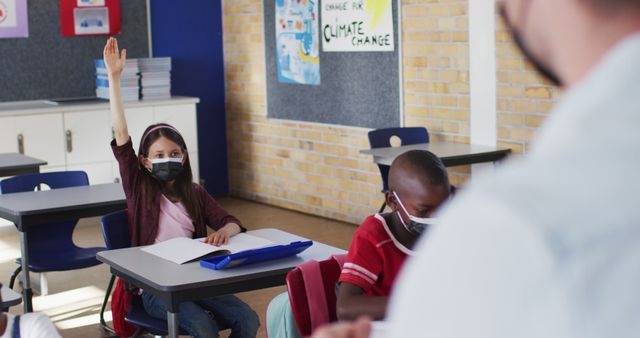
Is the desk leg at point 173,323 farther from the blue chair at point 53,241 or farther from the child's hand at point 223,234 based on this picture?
the blue chair at point 53,241

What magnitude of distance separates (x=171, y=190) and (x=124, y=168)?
183mm

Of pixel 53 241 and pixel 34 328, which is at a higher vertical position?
pixel 34 328

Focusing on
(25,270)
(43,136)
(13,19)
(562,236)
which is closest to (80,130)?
(43,136)

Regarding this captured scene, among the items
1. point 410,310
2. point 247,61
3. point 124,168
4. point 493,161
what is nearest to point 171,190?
point 124,168

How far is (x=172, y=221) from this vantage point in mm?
3338

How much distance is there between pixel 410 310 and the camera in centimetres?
41

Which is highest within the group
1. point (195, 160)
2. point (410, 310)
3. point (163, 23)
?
point (163, 23)

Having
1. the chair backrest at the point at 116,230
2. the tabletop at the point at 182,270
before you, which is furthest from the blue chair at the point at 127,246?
the tabletop at the point at 182,270

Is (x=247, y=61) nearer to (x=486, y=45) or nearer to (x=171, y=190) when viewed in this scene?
(x=486, y=45)

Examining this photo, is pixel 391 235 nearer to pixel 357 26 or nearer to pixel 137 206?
pixel 137 206

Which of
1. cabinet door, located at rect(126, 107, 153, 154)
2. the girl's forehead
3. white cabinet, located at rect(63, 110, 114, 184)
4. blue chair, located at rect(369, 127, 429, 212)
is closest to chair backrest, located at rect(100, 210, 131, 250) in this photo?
the girl's forehead

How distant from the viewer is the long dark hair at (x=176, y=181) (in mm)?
3355

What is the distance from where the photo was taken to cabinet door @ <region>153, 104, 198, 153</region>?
6.97 metres

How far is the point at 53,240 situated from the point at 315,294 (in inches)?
83.2
